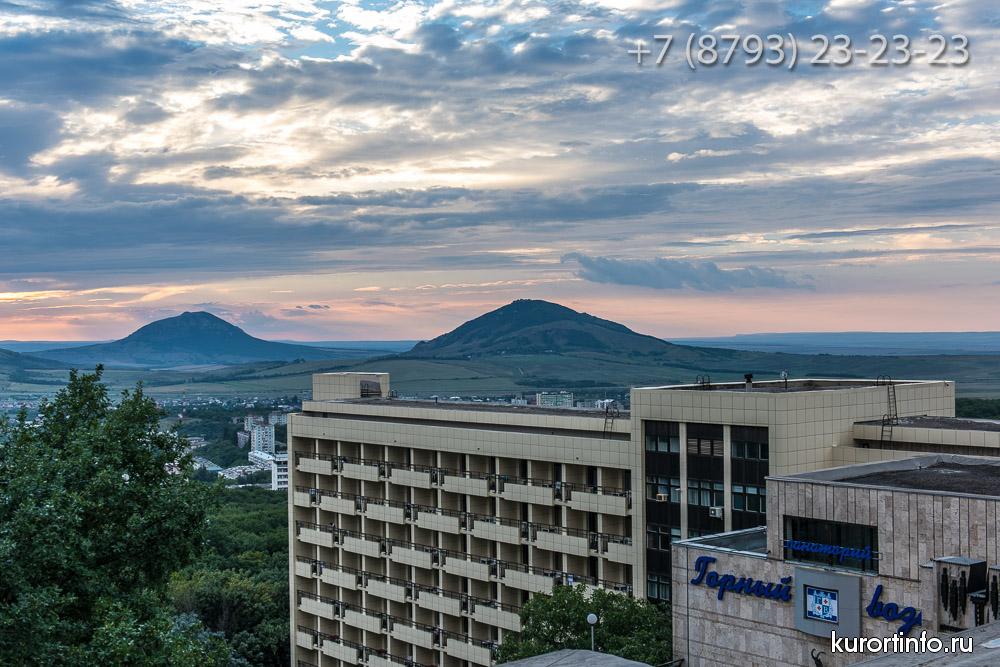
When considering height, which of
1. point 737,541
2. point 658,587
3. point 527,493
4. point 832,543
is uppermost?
point 832,543

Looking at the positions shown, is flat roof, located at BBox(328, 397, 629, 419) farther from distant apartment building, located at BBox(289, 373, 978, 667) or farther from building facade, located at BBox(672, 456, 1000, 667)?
building facade, located at BBox(672, 456, 1000, 667)

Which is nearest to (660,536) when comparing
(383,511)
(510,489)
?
(510,489)

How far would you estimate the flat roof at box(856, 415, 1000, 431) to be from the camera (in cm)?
6338

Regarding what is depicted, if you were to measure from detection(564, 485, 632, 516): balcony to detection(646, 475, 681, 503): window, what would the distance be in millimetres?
2209

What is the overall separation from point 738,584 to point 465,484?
3655 centimetres

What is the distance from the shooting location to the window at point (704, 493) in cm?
6341

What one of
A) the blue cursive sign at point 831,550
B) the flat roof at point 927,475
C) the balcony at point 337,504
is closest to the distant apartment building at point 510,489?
the balcony at point 337,504

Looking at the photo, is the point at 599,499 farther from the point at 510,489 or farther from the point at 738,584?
the point at 738,584

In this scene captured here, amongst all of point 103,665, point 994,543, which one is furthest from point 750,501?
point 103,665

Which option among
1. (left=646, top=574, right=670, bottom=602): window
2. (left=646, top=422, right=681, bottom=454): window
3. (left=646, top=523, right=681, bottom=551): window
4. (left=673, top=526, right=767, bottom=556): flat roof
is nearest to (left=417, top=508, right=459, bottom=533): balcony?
(left=646, top=523, right=681, bottom=551): window

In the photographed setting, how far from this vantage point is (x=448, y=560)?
81.8 meters

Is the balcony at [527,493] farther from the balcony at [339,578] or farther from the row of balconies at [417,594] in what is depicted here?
the balcony at [339,578]

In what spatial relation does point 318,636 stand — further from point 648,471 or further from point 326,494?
point 648,471

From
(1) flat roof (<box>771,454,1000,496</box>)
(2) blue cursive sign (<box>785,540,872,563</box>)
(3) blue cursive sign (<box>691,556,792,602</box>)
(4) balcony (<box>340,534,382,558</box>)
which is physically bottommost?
(4) balcony (<box>340,534,382,558</box>)
